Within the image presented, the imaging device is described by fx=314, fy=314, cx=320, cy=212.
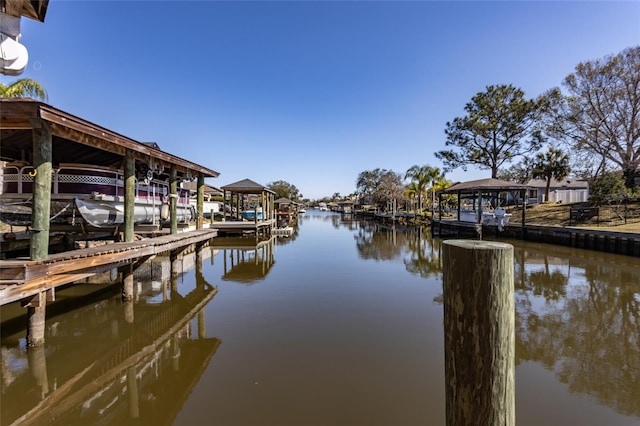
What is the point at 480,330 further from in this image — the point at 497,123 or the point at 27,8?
the point at 497,123

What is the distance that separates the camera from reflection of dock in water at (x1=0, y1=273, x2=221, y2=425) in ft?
13.0

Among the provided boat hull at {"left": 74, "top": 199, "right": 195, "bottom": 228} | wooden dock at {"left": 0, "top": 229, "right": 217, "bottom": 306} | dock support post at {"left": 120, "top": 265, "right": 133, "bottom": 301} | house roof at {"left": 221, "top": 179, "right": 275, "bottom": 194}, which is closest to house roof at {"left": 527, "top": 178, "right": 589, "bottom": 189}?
house roof at {"left": 221, "top": 179, "right": 275, "bottom": 194}

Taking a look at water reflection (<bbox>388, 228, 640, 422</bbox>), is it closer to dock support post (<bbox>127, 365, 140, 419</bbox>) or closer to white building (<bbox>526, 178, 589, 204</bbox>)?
dock support post (<bbox>127, 365, 140, 419</bbox>)

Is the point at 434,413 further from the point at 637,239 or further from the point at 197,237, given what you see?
the point at 637,239

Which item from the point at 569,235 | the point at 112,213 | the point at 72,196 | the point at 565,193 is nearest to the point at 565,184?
the point at 565,193

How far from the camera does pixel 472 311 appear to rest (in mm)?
2027

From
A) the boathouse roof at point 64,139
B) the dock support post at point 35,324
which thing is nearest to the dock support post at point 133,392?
the dock support post at point 35,324

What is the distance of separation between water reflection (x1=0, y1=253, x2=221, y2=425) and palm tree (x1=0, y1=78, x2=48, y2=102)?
53.0 ft

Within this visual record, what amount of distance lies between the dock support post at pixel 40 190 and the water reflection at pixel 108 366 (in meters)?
1.76

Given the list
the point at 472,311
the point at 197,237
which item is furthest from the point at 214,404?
the point at 197,237

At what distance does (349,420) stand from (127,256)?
569cm

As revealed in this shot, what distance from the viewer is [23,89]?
16.8 metres

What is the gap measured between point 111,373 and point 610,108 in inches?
1427

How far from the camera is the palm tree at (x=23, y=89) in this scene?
16.4 metres
